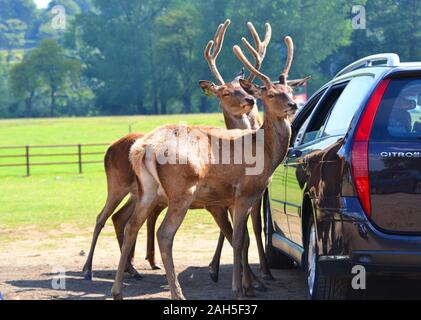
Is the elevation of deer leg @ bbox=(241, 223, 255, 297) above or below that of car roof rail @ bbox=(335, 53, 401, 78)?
below

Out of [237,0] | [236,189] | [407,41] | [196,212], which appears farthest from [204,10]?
[236,189]

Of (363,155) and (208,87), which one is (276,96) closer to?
(363,155)

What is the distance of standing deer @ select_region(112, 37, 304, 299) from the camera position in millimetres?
9062

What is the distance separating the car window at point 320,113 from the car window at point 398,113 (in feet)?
6.31

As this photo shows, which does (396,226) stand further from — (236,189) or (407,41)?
(407,41)

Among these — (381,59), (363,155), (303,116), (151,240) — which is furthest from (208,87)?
(363,155)

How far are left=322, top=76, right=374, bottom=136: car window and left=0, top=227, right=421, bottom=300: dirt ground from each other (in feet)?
4.05

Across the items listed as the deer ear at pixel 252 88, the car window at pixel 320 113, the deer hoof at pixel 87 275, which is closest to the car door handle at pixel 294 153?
the car window at pixel 320 113

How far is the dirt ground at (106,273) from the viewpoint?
9.77 meters

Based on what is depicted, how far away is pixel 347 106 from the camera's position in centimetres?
776

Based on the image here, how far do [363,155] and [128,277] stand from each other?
185 inches

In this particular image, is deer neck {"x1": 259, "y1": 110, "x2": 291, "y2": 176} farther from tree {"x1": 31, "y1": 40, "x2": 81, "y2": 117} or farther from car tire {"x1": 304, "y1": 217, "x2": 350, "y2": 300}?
tree {"x1": 31, "y1": 40, "x2": 81, "y2": 117}

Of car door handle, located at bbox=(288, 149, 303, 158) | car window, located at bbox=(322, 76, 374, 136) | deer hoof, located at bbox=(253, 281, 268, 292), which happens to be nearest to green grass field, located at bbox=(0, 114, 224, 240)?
deer hoof, located at bbox=(253, 281, 268, 292)
